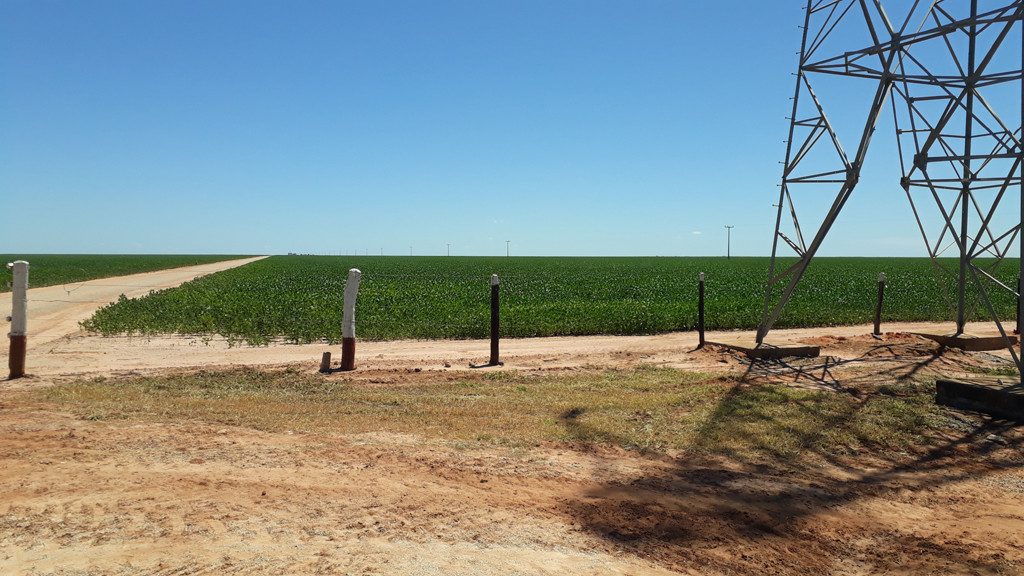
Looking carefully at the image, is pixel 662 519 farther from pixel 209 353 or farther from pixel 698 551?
pixel 209 353

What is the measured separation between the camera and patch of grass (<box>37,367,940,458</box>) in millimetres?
6633

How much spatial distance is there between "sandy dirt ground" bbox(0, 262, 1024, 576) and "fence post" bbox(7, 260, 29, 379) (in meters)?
2.34

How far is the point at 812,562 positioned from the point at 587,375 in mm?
6322

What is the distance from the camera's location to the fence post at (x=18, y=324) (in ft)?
30.9

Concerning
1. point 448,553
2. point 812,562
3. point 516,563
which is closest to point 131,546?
point 448,553

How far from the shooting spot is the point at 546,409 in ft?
25.4

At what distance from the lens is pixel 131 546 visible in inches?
150

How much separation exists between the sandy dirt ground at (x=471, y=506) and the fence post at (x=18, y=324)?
234cm

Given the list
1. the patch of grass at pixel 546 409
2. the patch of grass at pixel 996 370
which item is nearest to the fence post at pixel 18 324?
the patch of grass at pixel 546 409

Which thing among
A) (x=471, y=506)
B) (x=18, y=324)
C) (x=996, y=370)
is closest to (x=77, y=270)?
(x=18, y=324)

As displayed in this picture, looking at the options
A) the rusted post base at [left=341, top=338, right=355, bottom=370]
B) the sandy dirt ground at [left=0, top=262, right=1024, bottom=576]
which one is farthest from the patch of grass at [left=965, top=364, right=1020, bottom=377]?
the rusted post base at [left=341, top=338, right=355, bottom=370]

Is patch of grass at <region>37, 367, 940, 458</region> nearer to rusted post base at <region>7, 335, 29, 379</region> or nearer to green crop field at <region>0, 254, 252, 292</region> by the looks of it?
rusted post base at <region>7, 335, 29, 379</region>

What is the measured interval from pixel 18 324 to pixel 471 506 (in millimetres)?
8230

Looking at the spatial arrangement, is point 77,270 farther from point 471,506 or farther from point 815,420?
point 471,506
